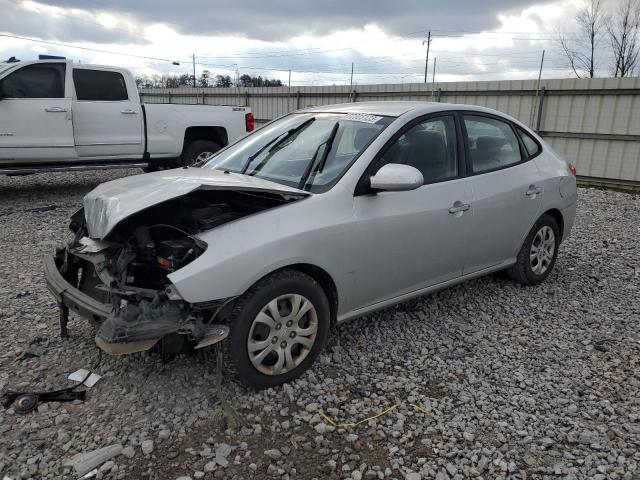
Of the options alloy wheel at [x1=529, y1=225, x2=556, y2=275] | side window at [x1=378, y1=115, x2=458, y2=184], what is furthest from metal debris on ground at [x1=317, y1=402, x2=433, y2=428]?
alloy wheel at [x1=529, y1=225, x2=556, y2=275]

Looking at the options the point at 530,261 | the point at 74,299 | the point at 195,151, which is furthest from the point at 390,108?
the point at 195,151

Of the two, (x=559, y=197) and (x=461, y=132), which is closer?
(x=461, y=132)

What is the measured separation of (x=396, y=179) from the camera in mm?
3225

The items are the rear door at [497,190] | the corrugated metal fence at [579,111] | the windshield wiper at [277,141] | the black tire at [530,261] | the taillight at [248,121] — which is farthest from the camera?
the corrugated metal fence at [579,111]

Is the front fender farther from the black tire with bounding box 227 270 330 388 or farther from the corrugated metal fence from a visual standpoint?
the corrugated metal fence

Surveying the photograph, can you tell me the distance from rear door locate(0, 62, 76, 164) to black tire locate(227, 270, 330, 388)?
6694 millimetres

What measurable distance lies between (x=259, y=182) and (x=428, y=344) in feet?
5.62

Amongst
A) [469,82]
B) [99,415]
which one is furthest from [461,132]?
[469,82]

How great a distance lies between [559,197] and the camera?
16.1 ft

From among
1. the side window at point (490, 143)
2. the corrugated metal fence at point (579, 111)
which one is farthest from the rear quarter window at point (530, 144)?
the corrugated metal fence at point (579, 111)

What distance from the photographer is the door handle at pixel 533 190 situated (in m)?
4.53

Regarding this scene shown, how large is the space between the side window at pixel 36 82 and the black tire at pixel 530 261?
23.7 ft

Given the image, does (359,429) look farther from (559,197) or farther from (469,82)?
(469,82)

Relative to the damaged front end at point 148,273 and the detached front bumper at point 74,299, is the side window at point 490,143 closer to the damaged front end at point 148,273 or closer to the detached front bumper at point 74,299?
the damaged front end at point 148,273
